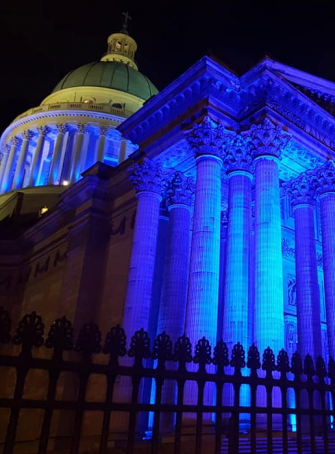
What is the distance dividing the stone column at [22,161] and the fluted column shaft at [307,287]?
111 ft

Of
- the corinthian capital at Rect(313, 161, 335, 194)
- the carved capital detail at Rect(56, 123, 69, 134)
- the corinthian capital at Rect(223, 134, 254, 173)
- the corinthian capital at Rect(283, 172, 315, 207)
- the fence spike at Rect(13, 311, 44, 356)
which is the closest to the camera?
the fence spike at Rect(13, 311, 44, 356)

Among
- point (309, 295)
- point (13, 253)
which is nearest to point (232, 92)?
point (309, 295)

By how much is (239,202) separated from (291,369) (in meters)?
10.9

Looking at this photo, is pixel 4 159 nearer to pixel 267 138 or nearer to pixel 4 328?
pixel 267 138

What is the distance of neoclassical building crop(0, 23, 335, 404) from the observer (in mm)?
16406

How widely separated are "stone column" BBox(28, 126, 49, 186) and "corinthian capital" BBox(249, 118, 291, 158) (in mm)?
33052

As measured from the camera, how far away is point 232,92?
18.8 meters

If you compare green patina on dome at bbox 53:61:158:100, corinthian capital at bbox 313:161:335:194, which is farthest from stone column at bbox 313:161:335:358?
green patina on dome at bbox 53:61:158:100

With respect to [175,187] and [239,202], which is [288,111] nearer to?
[239,202]

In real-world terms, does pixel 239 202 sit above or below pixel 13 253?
below

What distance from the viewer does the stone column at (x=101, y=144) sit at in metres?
45.5

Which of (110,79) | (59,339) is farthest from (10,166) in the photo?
(59,339)

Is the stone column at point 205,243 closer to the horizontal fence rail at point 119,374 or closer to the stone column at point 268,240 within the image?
the stone column at point 268,240

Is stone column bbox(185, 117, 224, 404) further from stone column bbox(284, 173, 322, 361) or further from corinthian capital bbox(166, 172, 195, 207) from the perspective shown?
stone column bbox(284, 173, 322, 361)
